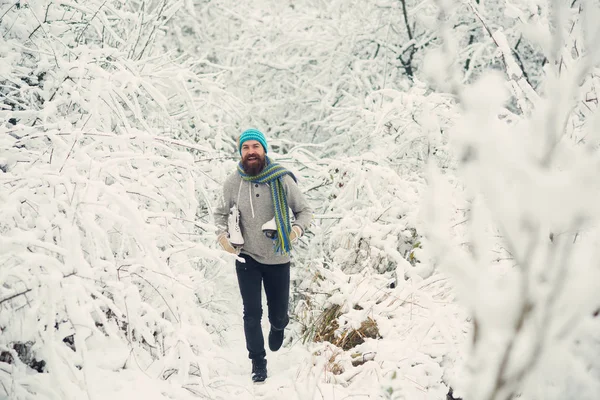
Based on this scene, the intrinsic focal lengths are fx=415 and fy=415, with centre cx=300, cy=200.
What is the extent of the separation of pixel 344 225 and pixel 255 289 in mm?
1401

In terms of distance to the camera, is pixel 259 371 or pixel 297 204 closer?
pixel 259 371

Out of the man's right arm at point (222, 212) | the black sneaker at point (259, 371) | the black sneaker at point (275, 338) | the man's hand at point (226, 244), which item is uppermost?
the man's right arm at point (222, 212)

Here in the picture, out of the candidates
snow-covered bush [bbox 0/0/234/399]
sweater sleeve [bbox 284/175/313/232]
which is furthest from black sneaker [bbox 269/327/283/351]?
snow-covered bush [bbox 0/0/234/399]

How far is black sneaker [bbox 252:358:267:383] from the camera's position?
3.00 metres

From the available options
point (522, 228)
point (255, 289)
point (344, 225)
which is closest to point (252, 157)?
point (255, 289)

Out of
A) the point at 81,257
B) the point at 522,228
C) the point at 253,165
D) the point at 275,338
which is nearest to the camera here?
the point at 522,228

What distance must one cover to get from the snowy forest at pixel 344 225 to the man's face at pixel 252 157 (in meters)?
0.43

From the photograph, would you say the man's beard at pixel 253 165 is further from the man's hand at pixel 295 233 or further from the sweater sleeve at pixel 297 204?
the man's hand at pixel 295 233

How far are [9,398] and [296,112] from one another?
20.7 feet

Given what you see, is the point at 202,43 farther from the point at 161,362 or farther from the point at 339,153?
the point at 161,362

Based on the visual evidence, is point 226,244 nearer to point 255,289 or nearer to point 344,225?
point 255,289

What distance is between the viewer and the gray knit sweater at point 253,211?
10.0 ft

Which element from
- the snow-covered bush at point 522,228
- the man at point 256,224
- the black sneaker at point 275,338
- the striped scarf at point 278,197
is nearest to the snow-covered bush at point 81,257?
the man at point 256,224

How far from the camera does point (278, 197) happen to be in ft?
10.1
